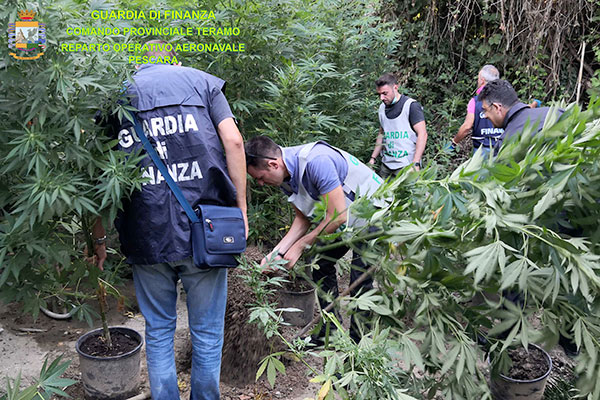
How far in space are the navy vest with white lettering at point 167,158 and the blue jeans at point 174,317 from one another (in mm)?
147

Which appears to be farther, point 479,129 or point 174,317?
point 479,129

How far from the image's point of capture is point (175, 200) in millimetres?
2520

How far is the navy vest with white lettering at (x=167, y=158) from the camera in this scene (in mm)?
2490

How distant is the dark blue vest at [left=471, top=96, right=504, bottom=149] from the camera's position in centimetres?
494

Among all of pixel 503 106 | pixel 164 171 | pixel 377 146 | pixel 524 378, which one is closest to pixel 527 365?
pixel 524 378

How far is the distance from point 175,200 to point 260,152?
60cm

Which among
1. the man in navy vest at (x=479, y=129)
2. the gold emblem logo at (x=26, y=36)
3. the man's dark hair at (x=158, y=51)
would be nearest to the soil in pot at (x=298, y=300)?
the man's dark hair at (x=158, y=51)

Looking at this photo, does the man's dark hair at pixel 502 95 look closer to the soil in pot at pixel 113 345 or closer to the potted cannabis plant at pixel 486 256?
the potted cannabis plant at pixel 486 256

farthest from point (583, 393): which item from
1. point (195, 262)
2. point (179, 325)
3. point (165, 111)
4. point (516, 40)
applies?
point (516, 40)

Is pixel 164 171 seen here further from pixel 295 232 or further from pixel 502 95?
pixel 502 95

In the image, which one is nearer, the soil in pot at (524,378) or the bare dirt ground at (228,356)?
the soil in pot at (524,378)

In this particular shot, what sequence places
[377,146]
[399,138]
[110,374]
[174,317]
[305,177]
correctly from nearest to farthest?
[174,317] → [305,177] → [110,374] → [399,138] → [377,146]

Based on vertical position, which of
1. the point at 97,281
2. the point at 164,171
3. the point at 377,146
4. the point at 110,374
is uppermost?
the point at 164,171

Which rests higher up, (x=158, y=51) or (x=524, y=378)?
(x=158, y=51)
